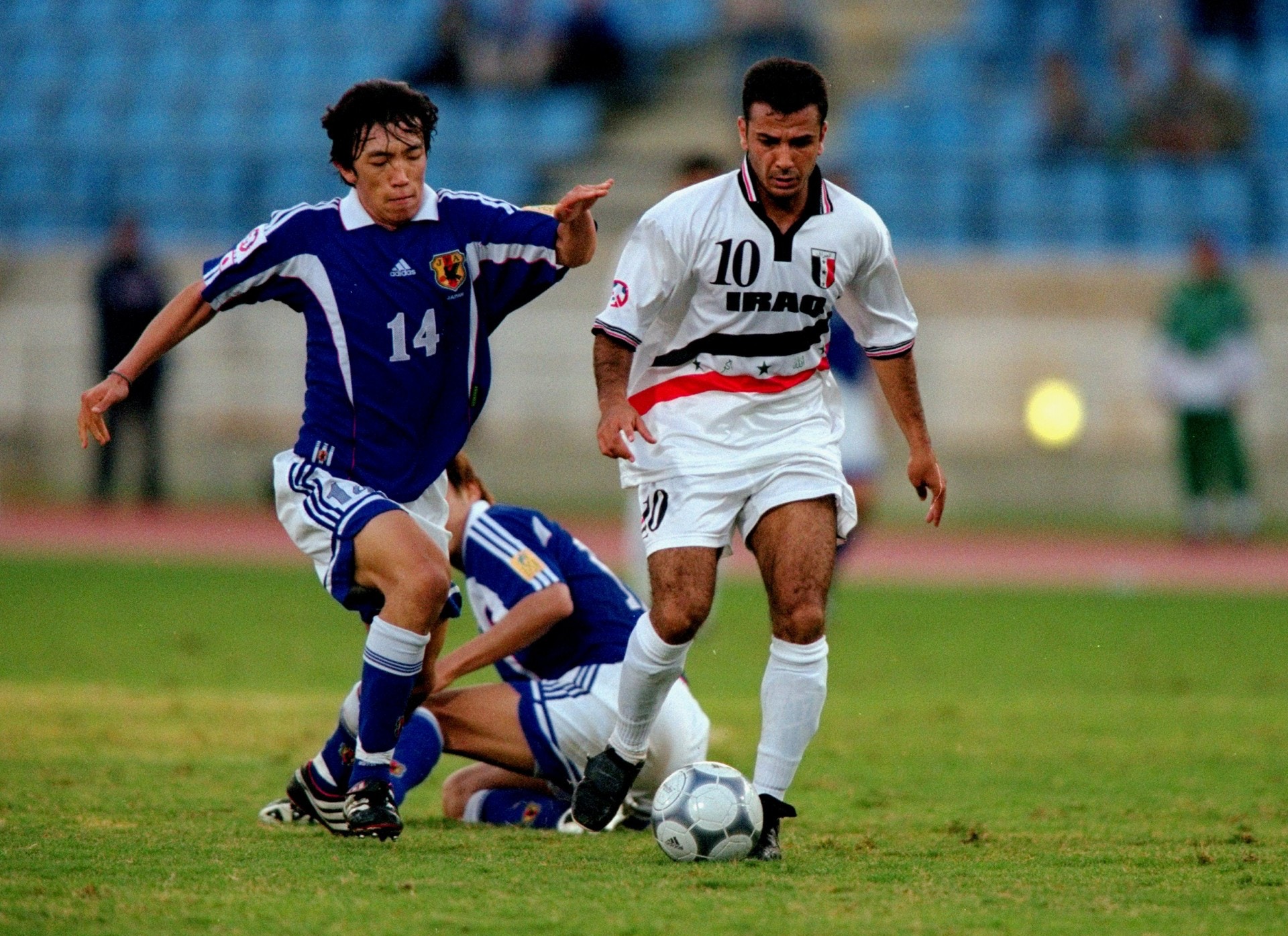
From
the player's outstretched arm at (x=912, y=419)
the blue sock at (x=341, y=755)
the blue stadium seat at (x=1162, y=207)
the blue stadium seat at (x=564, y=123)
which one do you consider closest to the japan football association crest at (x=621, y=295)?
the player's outstretched arm at (x=912, y=419)

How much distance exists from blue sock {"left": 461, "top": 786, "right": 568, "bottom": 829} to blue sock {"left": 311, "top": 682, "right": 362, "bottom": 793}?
0.50 meters

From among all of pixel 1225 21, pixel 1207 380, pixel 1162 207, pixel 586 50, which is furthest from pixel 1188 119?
pixel 586 50

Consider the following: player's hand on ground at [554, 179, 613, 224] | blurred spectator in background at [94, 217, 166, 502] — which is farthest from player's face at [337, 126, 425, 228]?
blurred spectator in background at [94, 217, 166, 502]

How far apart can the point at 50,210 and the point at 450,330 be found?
16.6m

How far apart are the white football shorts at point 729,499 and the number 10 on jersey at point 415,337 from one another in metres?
→ 0.78

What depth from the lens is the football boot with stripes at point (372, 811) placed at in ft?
16.4

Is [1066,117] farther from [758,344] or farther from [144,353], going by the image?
[144,353]

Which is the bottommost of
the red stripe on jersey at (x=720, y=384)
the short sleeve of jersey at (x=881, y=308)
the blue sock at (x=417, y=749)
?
the blue sock at (x=417, y=749)

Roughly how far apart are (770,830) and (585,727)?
77 centimetres

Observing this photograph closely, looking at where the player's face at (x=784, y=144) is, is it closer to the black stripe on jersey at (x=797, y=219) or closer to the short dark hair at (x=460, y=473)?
the black stripe on jersey at (x=797, y=219)

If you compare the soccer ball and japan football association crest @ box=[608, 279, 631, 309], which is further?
japan football association crest @ box=[608, 279, 631, 309]

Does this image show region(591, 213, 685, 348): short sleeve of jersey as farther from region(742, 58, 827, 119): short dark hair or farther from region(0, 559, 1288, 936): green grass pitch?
region(0, 559, 1288, 936): green grass pitch

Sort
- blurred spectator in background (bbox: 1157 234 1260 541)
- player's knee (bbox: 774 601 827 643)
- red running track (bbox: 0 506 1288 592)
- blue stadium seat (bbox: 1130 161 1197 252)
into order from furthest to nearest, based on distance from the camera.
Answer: blue stadium seat (bbox: 1130 161 1197 252) < blurred spectator in background (bbox: 1157 234 1260 541) < red running track (bbox: 0 506 1288 592) < player's knee (bbox: 774 601 827 643)

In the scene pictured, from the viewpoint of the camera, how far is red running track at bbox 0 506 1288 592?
13.9 metres
